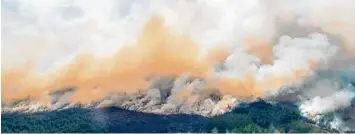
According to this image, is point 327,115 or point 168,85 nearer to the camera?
point 168,85

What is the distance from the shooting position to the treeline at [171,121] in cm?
1781

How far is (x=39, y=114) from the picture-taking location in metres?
18.8

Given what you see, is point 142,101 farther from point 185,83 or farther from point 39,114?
point 39,114

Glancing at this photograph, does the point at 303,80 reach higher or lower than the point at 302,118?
higher

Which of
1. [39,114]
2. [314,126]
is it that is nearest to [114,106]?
[39,114]

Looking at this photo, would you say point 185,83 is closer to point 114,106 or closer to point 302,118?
point 114,106

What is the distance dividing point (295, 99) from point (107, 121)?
21.7ft

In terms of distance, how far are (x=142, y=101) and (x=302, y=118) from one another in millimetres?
5631

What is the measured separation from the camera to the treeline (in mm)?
17812

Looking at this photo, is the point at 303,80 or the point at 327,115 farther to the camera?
the point at 327,115

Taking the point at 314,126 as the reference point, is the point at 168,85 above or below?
above

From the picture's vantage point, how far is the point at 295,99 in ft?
63.2

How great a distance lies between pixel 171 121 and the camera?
1861 cm

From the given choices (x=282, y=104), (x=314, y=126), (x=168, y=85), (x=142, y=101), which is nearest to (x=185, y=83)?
(x=168, y=85)
